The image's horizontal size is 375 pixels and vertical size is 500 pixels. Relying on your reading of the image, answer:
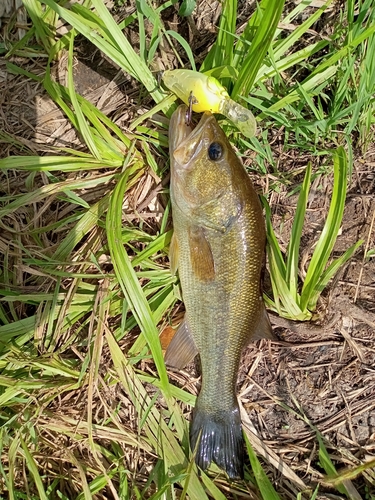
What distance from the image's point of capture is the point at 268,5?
2344 mm

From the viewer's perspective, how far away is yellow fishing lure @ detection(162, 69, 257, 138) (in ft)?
8.76

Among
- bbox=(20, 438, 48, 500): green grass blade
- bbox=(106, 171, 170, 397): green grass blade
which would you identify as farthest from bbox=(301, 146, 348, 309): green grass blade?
bbox=(20, 438, 48, 500): green grass blade

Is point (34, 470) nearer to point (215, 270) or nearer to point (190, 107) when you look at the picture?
point (215, 270)

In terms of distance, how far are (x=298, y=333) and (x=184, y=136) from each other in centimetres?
151

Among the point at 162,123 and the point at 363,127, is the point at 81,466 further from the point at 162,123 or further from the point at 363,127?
the point at 363,127

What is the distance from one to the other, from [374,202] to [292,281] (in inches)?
32.1

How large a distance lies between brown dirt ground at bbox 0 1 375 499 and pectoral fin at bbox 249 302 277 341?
0.20 metres

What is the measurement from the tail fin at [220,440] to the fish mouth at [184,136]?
162 cm

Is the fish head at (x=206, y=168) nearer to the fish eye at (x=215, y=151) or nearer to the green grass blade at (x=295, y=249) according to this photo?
→ the fish eye at (x=215, y=151)

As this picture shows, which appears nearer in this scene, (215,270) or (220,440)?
(215,270)

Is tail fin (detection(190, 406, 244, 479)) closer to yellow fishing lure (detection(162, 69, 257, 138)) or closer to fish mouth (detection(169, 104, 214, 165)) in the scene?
fish mouth (detection(169, 104, 214, 165))

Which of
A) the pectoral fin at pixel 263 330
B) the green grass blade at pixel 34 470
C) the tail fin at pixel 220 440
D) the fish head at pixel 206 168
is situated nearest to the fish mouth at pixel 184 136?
the fish head at pixel 206 168

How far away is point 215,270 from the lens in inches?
106

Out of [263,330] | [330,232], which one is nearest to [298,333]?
[263,330]
